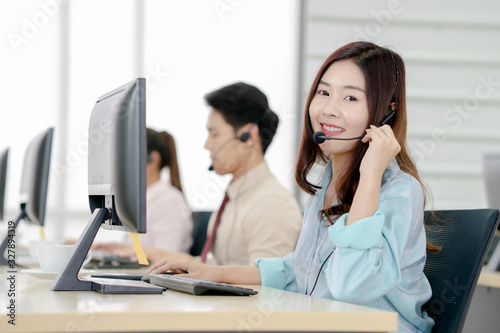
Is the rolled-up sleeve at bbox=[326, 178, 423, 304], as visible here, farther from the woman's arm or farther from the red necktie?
the red necktie

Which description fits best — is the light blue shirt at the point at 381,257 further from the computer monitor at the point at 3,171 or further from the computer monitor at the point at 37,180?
the computer monitor at the point at 3,171

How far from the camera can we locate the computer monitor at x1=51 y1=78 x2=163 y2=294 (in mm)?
1152

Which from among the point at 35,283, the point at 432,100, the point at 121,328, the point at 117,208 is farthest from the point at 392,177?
the point at 432,100

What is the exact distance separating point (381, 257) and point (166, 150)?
2192 millimetres

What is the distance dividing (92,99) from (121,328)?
3721 millimetres

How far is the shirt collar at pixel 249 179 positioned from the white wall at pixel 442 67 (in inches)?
85.6

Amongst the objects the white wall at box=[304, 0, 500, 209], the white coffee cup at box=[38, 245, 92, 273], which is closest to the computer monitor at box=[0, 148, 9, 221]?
the white coffee cup at box=[38, 245, 92, 273]

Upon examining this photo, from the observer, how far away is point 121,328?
34.2 inches

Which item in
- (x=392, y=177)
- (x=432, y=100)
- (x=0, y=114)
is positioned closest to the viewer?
(x=392, y=177)

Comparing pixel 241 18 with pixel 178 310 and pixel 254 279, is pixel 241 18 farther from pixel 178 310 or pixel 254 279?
pixel 178 310

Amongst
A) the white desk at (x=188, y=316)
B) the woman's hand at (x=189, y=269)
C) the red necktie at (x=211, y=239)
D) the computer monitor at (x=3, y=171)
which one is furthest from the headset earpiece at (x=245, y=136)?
the white desk at (x=188, y=316)

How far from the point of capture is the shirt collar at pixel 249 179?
250 cm

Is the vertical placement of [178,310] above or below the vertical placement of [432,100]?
below

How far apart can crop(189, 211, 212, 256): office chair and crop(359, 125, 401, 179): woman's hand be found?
1693 millimetres
